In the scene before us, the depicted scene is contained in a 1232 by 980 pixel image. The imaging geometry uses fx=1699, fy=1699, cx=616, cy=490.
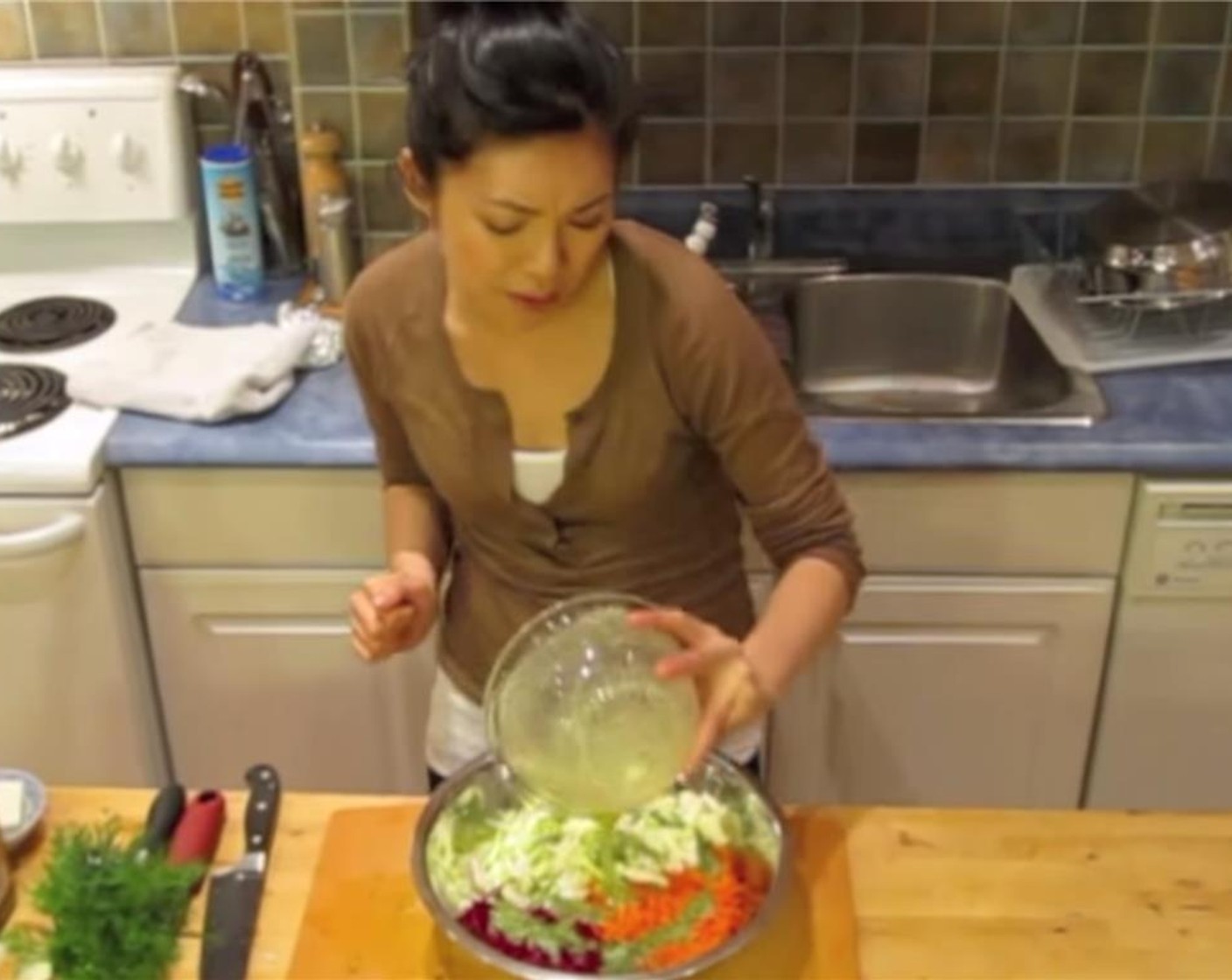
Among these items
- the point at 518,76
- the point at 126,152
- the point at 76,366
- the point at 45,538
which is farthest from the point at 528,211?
the point at 126,152

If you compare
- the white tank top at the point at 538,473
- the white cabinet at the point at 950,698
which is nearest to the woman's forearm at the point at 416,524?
the white tank top at the point at 538,473

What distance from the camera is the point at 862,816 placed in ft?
4.29

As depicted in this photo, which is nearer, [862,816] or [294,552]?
[862,816]

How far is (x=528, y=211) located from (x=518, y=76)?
9 cm

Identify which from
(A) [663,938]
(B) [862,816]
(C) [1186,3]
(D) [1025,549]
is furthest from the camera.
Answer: (C) [1186,3]

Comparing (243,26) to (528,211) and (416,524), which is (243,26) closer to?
(416,524)

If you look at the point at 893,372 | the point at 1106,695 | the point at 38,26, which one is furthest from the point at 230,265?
the point at 1106,695

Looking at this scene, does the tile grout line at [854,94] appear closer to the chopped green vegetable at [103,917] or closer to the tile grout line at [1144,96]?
the tile grout line at [1144,96]

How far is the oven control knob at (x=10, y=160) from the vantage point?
7.34 ft

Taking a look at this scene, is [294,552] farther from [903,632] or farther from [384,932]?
[384,932]

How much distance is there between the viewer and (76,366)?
204 centimetres

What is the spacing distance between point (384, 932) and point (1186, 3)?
1680 millimetres

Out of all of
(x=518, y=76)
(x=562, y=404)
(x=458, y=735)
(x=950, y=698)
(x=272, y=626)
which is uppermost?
(x=518, y=76)

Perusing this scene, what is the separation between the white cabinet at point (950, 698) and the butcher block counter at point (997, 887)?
2.28 feet
